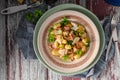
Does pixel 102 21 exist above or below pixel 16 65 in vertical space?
above

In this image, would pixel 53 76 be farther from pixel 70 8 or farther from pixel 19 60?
pixel 70 8

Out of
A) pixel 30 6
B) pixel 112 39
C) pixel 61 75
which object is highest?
pixel 30 6

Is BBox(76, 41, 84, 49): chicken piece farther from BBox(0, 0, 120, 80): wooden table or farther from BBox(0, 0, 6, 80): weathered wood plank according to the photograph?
BBox(0, 0, 6, 80): weathered wood plank

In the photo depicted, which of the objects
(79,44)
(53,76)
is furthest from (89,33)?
(53,76)

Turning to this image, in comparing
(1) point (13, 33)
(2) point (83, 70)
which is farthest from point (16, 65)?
(2) point (83, 70)

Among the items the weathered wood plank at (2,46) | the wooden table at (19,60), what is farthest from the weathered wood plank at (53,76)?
the weathered wood plank at (2,46)

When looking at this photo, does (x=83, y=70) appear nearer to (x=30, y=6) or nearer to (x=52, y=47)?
(x=52, y=47)
